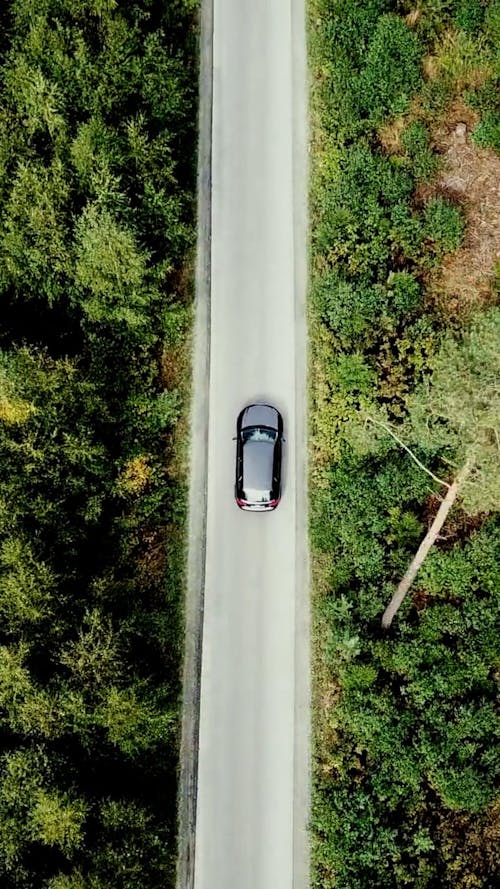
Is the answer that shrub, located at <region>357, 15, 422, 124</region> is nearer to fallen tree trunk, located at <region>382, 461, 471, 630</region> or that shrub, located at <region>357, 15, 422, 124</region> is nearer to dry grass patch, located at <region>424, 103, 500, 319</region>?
dry grass patch, located at <region>424, 103, 500, 319</region>

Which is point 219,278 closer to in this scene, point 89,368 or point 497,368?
point 89,368

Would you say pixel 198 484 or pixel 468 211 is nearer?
pixel 198 484

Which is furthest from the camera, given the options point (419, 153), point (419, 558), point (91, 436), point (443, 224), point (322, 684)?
point (419, 153)

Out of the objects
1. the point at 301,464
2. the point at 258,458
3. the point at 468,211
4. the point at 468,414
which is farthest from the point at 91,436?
the point at 468,211

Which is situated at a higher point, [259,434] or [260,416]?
[260,416]

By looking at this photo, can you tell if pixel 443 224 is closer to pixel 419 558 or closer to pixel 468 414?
pixel 468 414

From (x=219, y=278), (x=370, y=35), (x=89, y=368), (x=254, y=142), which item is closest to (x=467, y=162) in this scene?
(x=370, y=35)

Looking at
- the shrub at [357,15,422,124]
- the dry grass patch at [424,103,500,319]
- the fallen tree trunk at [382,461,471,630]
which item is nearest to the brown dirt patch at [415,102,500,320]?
the dry grass patch at [424,103,500,319]

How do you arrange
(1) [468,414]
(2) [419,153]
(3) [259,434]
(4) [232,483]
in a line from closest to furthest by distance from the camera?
1. (1) [468,414]
2. (3) [259,434]
3. (4) [232,483]
4. (2) [419,153]
